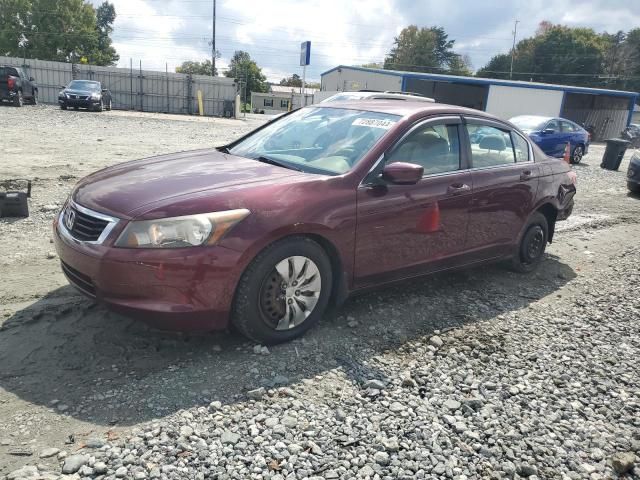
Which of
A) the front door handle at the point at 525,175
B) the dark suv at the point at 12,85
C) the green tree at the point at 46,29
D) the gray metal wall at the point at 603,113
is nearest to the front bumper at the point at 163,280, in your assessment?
the front door handle at the point at 525,175

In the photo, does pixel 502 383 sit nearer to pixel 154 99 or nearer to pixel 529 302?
pixel 529 302

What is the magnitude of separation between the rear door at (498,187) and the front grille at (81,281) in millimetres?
3116

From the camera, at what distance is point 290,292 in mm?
3678

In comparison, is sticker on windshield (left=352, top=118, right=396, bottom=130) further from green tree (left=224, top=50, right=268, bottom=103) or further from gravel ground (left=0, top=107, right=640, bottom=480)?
green tree (left=224, top=50, right=268, bottom=103)

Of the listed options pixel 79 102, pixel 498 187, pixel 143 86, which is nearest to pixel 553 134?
pixel 498 187

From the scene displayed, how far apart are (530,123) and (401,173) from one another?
15.6m

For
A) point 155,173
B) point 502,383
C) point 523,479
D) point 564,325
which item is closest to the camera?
point 523,479

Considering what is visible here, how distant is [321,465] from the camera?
2.66 m

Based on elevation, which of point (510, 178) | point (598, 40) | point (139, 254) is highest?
point (598, 40)

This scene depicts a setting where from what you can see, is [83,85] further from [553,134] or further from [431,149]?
[431,149]

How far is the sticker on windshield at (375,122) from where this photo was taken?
4.36 m

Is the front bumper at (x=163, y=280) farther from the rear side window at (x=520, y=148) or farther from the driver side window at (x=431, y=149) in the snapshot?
the rear side window at (x=520, y=148)

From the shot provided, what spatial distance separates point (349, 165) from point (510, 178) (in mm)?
1961

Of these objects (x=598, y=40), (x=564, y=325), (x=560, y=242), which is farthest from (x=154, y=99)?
(x=598, y=40)
